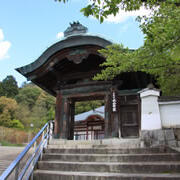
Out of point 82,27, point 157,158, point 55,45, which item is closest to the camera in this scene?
point 157,158

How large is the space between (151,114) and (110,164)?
188 centimetres

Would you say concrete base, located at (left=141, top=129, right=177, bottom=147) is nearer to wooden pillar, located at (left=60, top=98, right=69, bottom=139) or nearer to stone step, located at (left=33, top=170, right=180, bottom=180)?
stone step, located at (left=33, top=170, right=180, bottom=180)

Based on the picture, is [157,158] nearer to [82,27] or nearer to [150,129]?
[150,129]

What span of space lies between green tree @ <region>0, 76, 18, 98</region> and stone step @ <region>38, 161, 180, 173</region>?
40.3m

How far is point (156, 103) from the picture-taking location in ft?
14.9

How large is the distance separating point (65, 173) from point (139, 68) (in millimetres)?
3040

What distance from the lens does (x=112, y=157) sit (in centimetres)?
382

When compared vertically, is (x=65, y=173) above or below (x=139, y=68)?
below

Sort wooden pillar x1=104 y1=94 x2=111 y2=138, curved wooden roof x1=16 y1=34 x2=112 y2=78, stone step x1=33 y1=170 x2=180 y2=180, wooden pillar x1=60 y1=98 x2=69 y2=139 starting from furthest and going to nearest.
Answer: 1. wooden pillar x1=60 y1=98 x2=69 y2=139
2. wooden pillar x1=104 y1=94 x2=111 y2=138
3. curved wooden roof x1=16 y1=34 x2=112 y2=78
4. stone step x1=33 y1=170 x2=180 y2=180

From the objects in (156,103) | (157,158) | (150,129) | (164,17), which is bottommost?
(157,158)

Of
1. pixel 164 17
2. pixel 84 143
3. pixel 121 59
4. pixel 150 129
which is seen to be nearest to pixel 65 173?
pixel 84 143

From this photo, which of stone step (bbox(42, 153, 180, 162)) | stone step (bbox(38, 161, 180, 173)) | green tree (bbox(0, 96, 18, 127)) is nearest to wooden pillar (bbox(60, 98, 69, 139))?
stone step (bbox(42, 153, 180, 162))

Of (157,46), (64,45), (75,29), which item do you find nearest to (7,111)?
(75,29)

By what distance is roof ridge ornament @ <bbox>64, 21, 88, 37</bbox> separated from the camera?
24.5 feet
